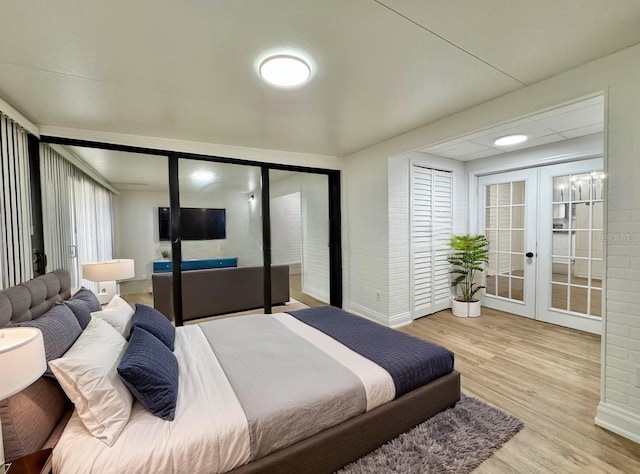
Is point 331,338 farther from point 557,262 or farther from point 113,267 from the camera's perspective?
point 557,262

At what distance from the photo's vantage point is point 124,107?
250cm

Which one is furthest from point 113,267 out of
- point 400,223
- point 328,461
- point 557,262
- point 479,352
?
point 557,262

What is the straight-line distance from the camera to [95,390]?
1268 mm

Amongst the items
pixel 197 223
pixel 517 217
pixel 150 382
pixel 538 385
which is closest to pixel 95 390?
pixel 150 382

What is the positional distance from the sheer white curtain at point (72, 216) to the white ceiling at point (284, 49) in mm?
654

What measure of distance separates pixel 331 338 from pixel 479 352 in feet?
6.00

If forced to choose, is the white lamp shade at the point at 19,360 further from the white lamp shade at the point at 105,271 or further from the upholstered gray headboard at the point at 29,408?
the white lamp shade at the point at 105,271

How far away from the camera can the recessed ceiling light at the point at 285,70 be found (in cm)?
183

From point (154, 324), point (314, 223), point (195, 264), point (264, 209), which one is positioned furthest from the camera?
point (314, 223)

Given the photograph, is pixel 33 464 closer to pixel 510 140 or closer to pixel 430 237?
pixel 430 237

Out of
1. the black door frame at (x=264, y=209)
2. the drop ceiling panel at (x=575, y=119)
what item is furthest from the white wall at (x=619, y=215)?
the black door frame at (x=264, y=209)

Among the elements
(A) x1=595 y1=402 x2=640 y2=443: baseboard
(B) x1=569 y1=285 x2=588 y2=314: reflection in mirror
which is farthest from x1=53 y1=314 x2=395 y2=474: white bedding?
(B) x1=569 y1=285 x2=588 y2=314: reflection in mirror

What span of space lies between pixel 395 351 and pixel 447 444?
1.95 feet

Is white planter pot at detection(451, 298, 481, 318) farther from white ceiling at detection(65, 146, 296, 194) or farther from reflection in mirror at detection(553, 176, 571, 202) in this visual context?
white ceiling at detection(65, 146, 296, 194)
